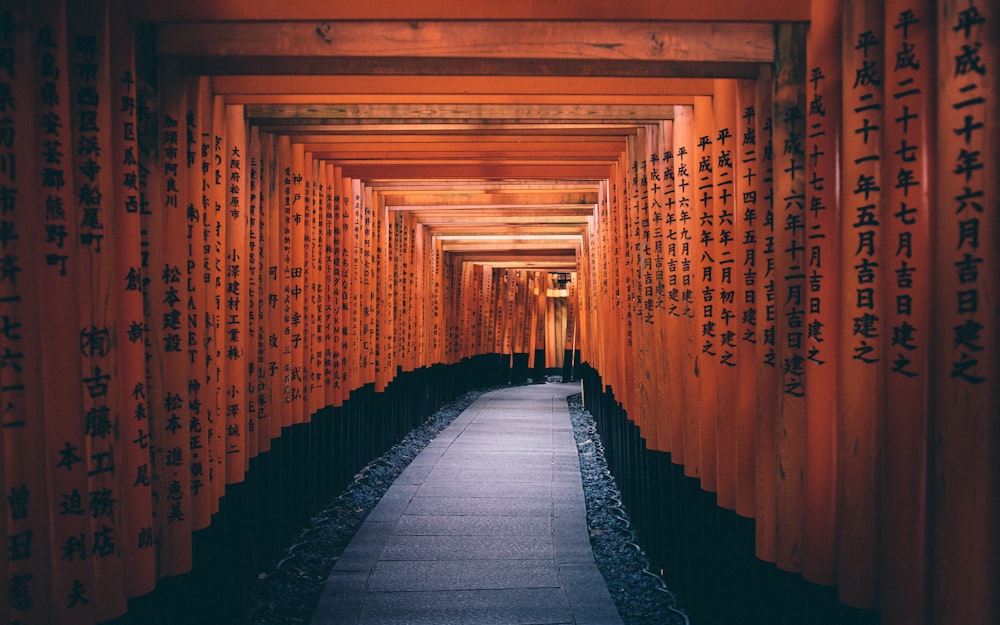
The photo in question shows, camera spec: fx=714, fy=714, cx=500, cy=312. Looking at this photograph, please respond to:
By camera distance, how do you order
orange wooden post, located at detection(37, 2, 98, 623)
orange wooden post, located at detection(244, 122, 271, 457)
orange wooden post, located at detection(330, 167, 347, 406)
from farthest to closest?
orange wooden post, located at detection(330, 167, 347, 406), orange wooden post, located at detection(244, 122, 271, 457), orange wooden post, located at detection(37, 2, 98, 623)

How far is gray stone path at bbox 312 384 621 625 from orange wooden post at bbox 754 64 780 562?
182 centimetres

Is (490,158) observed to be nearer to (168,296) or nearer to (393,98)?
(393,98)

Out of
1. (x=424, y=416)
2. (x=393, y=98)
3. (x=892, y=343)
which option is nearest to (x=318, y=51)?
(x=393, y=98)

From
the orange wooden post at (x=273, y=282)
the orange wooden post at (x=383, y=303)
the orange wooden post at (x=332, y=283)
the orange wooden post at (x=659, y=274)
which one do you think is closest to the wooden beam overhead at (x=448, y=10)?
the orange wooden post at (x=659, y=274)

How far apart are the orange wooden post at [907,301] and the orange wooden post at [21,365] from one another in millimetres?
2989

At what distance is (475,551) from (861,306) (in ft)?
14.5

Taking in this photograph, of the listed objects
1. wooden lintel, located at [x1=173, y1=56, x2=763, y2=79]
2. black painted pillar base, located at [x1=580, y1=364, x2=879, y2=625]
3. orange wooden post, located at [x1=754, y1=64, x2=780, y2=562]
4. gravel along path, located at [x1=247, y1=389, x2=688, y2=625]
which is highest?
wooden lintel, located at [x1=173, y1=56, x2=763, y2=79]

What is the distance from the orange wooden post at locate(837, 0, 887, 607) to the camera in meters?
2.56

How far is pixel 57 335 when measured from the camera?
2754 millimetres

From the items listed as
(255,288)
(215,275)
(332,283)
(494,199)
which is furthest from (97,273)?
(494,199)

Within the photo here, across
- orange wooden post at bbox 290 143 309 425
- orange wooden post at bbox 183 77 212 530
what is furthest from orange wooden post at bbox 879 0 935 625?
orange wooden post at bbox 290 143 309 425

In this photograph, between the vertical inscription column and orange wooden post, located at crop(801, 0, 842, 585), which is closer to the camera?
orange wooden post, located at crop(801, 0, 842, 585)

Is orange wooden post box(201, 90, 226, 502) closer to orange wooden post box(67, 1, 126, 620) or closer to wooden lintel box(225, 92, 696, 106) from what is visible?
wooden lintel box(225, 92, 696, 106)

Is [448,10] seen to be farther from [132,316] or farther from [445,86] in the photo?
[132,316]
